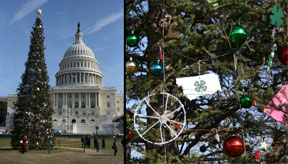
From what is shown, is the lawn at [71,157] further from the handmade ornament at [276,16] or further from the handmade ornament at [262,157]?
the handmade ornament at [276,16]

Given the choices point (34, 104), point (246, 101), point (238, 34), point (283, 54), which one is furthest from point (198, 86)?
point (34, 104)

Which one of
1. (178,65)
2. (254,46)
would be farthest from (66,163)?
(254,46)

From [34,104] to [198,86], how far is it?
197 inches

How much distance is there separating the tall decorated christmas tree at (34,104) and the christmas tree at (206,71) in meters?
2.73

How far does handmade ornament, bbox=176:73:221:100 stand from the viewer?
191cm

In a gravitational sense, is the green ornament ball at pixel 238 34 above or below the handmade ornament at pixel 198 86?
above

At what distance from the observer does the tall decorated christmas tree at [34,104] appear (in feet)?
15.6

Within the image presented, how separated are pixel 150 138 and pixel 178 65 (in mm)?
610

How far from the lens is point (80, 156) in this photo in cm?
353

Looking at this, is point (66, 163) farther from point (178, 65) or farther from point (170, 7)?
point (170, 7)

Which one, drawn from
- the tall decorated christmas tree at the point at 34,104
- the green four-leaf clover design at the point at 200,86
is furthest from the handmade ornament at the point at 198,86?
the tall decorated christmas tree at the point at 34,104

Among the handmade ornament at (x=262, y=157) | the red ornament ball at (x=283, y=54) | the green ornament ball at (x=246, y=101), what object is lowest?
the handmade ornament at (x=262, y=157)

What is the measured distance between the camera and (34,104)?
603 centimetres

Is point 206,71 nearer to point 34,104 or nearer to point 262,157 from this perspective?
point 262,157
